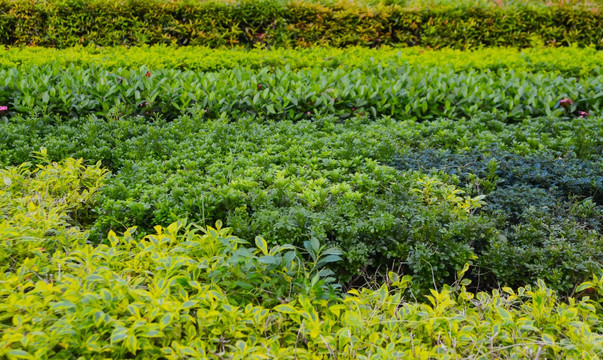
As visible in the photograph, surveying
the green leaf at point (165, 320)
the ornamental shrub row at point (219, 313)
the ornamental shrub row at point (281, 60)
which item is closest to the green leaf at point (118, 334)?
the ornamental shrub row at point (219, 313)

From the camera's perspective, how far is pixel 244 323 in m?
1.92

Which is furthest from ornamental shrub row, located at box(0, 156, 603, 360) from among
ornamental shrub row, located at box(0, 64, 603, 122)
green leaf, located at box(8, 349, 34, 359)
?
ornamental shrub row, located at box(0, 64, 603, 122)

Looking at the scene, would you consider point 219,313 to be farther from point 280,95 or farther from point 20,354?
point 280,95

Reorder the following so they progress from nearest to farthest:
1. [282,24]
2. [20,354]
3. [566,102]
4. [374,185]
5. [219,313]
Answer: [20,354]
[219,313]
[374,185]
[566,102]
[282,24]

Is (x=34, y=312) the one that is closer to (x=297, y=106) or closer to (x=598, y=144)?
(x=297, y=106)

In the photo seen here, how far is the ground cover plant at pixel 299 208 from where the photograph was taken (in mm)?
1885

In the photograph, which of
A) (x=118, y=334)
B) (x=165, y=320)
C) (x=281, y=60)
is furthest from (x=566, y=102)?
(x=118, y=334)

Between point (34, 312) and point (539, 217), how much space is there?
2.62 meters

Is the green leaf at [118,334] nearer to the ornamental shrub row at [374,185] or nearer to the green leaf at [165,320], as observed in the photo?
the green leaf at [165,320]

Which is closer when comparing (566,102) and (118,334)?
(118,334)

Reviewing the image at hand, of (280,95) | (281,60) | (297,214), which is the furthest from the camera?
(281,60)

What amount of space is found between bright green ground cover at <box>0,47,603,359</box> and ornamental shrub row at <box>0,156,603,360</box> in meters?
0.01

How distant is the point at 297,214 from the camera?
106 inches

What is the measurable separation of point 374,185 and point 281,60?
10.7 ft
